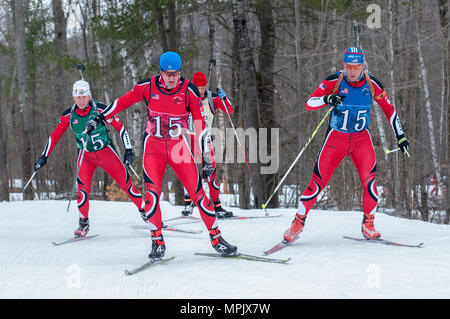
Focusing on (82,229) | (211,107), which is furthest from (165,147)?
(211,107)

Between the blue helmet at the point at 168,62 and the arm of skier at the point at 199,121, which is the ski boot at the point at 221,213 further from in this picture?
the blue helmet at the point at 168,62

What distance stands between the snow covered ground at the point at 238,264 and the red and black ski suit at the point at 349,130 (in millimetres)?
716

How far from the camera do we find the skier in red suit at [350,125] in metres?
5.53

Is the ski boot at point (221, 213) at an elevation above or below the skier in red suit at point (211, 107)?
below

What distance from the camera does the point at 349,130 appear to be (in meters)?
5.55

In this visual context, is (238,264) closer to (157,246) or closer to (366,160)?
(157,246)

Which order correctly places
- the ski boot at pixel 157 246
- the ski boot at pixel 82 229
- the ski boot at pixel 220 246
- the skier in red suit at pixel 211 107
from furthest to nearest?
1. the skier in red suit at pixel 211 107
2. the ski boot at pixel 82 229
3. the ski boot at pixel 220 246
4. the ski boot at pixel 157 246

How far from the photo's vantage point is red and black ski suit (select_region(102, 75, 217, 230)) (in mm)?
4965

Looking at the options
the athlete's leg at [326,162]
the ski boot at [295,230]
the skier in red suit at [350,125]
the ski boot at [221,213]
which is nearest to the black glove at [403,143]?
the skier in red suit at [350,125]

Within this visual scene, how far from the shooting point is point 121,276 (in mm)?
4387

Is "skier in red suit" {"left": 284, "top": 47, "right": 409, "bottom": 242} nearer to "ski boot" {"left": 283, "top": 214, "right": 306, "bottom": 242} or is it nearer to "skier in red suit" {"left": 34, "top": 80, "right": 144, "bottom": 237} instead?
"ski boot" {"left": 283, "top": 214, "right": 306, "bottom": 242}

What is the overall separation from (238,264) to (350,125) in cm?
208

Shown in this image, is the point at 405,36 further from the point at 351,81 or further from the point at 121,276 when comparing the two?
the point at 121,276
